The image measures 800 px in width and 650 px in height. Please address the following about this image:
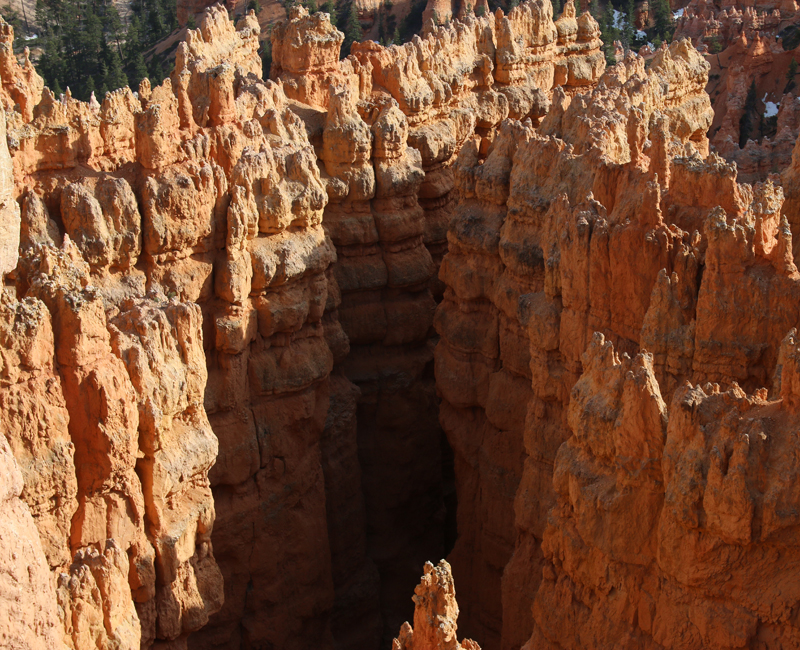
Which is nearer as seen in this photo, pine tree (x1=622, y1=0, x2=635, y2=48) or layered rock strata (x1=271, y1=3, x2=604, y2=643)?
layered rock strata (x1=271, y1=3, x2=604, y2=643)

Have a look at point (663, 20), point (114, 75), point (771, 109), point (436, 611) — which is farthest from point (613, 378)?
point (663, 20)

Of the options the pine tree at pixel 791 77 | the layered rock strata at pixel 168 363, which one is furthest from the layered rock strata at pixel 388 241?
the pine tree at pixel 791 77

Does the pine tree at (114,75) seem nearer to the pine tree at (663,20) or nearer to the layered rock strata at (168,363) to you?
the pine tree at (663,20)

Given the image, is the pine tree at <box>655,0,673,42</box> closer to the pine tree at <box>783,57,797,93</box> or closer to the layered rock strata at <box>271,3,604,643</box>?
the pine tree at <box>783,57,797,93</box>

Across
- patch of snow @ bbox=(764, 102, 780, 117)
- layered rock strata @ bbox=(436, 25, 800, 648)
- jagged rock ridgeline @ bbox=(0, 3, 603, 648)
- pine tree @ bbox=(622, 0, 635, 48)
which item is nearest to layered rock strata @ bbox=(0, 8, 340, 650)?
jagged rock ridgeline @ bbox=(0, 3, 603, 648)

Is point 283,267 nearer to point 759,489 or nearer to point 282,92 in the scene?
point 282,92
